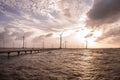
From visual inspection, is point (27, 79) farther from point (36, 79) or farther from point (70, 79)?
point (70, 79)

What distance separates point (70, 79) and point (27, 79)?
5.66m

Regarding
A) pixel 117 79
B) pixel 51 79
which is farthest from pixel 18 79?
pixel 117 79

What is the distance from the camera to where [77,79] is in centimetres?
1956

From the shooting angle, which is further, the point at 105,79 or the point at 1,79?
the point at 105,79

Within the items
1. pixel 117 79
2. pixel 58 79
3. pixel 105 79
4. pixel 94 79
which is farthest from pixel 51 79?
pixel 117 79

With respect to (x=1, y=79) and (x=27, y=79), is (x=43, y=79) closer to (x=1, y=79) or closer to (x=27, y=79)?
(x=27, y=79)

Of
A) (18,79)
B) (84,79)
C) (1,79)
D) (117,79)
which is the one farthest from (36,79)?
(117,79)

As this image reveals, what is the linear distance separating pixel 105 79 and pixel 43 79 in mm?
8393

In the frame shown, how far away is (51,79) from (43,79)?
1.05 metres

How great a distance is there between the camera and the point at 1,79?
1855 centimetres

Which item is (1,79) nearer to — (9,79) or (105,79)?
(9,79)

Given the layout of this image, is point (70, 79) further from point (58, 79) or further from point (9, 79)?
point (9, 79)

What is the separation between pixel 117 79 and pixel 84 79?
14.5 ft

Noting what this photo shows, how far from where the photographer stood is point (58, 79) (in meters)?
19.1
